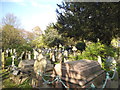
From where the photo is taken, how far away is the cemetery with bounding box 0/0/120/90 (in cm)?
311

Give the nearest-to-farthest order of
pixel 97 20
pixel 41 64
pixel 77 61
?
pixel 41 64 → pixel 77 61 → pixel 97 20

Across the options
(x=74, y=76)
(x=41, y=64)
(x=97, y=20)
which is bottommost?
(x=74, y=76)

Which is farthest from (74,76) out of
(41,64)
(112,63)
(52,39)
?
(52,39)

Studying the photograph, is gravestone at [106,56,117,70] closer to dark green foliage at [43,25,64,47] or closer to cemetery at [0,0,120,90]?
cemetery at [0,0,120,90]

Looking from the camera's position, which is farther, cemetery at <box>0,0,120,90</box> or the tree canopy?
the tree canopy

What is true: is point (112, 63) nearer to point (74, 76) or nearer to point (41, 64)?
point (74, 76)

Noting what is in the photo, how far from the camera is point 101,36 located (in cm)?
916

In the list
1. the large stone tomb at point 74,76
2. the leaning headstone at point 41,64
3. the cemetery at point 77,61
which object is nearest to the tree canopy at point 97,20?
the cemetery at point 77,61

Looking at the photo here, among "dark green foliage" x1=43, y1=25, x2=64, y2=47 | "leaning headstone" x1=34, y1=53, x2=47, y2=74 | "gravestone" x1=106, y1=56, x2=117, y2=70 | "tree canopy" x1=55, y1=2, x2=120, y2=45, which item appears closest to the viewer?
"leaning headstone" x1=34, y1=53, x2=47, y2=74

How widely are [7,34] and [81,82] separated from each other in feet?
54.6

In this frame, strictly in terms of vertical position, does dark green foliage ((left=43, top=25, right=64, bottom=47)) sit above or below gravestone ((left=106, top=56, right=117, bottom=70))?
above

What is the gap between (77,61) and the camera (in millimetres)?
4008

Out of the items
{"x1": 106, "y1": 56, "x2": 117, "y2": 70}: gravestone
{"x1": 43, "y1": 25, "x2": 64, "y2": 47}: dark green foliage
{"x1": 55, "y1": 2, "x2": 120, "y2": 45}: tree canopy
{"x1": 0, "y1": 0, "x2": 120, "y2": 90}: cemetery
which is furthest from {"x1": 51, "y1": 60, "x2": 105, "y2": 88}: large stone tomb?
{"x1": 43, "y1": 25, "x2": 64, "y2": 47}: dark green foliage

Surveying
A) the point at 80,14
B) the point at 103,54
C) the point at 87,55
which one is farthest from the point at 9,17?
the point at 103,54
